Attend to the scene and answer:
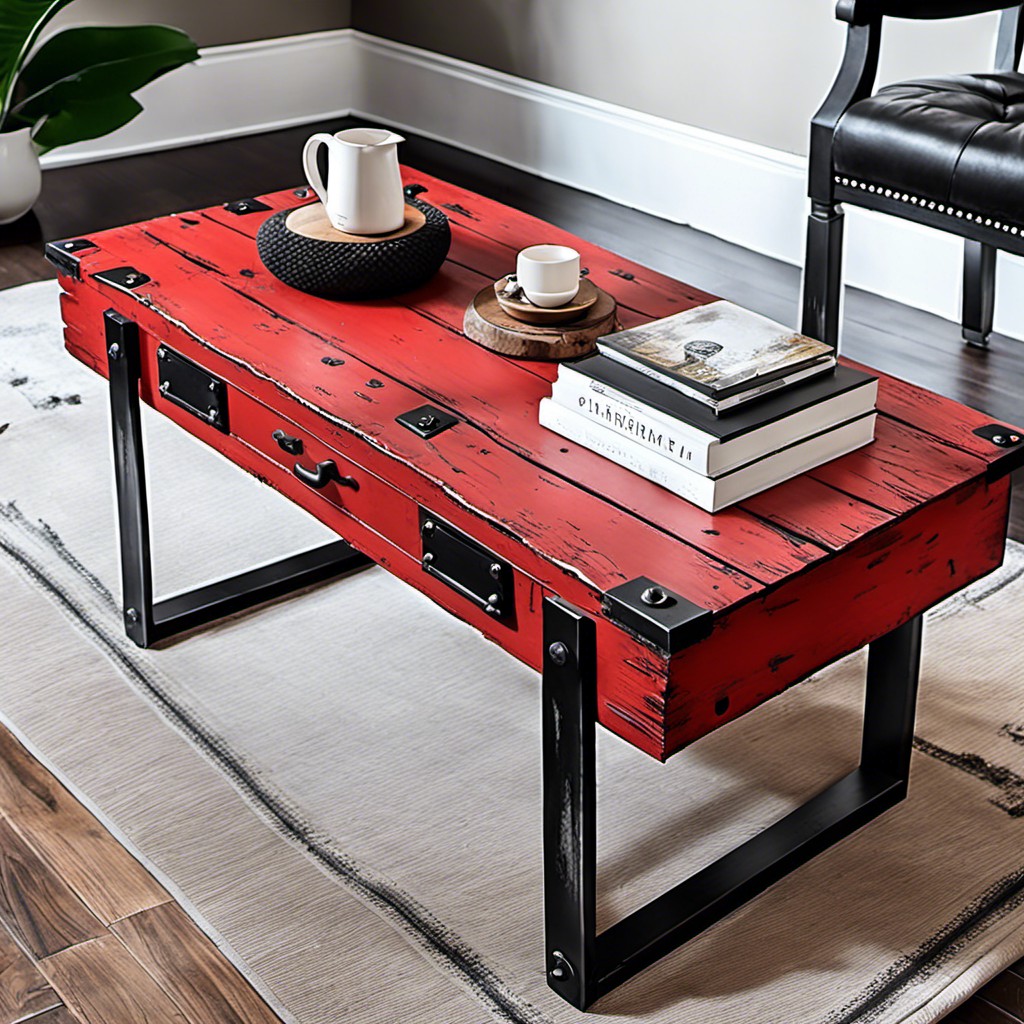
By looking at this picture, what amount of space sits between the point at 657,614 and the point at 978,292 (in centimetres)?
175

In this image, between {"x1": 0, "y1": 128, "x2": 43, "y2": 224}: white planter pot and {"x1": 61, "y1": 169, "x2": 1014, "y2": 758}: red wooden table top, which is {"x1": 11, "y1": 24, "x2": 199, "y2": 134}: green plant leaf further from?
{"x1": 61, "y1": 169, "x2": 1014, "y2": 758}: red wooden table top

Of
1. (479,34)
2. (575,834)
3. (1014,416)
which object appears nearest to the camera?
(575,834)

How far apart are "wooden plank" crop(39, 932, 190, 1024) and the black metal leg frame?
13.8 inches

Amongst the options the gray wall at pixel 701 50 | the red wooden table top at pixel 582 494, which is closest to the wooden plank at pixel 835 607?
the red wooden table top at pixel 582 494

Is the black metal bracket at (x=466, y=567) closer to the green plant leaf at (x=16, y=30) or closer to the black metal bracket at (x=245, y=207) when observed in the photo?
the black metal bracket at (x=245, y=207)

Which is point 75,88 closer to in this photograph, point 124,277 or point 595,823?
point 124,277

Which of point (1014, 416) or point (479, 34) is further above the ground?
point (479, 34)

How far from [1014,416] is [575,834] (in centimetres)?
147

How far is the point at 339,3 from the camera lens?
4059mm

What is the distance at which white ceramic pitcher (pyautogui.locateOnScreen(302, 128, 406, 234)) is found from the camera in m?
1.61

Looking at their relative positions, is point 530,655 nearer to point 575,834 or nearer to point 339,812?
point 575,834

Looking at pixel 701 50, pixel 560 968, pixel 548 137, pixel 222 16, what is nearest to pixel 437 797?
pixel 560 968

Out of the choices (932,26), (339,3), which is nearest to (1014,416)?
(932,26)

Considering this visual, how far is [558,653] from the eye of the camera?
1.16m
